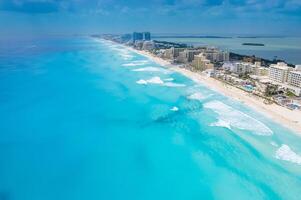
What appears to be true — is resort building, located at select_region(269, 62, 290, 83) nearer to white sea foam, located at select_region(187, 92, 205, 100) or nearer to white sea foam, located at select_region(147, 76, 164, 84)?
white sea foam, located at select_region(187, 92, 205, 100)

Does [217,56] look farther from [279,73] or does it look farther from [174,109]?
[174,109]

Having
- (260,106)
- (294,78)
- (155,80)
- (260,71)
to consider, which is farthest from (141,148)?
(260,71)

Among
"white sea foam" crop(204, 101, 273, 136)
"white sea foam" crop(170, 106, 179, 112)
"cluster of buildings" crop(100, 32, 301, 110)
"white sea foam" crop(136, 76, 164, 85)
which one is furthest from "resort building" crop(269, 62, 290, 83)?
"white sea foam" crop(170, 106, 179, 112)

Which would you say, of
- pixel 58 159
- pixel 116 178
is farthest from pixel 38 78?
pixel 116 178

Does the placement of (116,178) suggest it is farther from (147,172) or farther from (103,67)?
(103,67)

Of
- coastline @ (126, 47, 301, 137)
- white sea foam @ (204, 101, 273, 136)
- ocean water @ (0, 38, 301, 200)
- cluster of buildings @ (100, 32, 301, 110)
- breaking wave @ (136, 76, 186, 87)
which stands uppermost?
cluster of buildings @ (100, 32, 301, 110)

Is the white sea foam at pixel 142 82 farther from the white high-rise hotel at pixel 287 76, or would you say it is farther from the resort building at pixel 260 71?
the white high-rise hotel at pixel 287 76

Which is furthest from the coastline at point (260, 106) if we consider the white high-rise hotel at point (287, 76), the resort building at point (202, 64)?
the resort building at point (202, 64)
